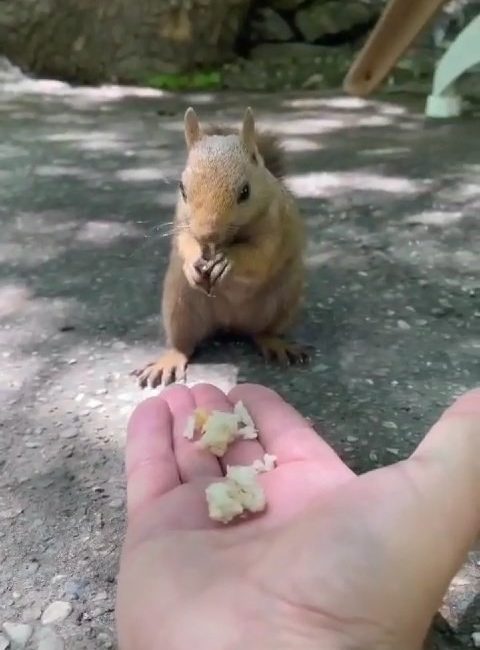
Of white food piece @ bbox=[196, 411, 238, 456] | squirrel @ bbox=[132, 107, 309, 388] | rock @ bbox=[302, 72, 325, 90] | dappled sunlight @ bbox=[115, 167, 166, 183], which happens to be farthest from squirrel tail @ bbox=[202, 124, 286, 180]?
rock @ bbox=[302, 72, 325, 90]

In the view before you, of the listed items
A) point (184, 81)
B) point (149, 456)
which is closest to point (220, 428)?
point (149, 456)

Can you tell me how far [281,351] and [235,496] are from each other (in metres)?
0.86

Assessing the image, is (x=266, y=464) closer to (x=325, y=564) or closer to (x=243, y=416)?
(x=243, y=416)

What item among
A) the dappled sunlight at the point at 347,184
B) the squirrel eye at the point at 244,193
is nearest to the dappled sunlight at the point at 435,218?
the dappled sunlight at the point at 347,184

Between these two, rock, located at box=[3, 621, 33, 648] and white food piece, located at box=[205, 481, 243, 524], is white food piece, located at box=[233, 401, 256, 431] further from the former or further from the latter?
rock, located at box=[3, 621, 33, 648]

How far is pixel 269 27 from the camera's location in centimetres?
585

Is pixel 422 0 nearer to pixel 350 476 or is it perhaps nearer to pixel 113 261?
pixel 113 261

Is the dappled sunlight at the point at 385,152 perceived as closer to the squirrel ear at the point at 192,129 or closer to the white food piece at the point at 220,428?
the squirrel ear at the point at 192,129

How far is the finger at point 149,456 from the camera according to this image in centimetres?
129

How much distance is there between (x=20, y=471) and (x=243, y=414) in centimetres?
45

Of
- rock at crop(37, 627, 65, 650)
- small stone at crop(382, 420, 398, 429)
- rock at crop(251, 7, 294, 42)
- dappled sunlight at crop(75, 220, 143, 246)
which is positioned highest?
rock at crop(251, 7, 294, 42)

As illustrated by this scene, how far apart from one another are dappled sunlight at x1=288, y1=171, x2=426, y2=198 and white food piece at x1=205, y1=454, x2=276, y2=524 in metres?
2.10

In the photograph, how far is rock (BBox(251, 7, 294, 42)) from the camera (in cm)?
585

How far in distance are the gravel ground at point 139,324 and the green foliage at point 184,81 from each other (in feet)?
4.44
